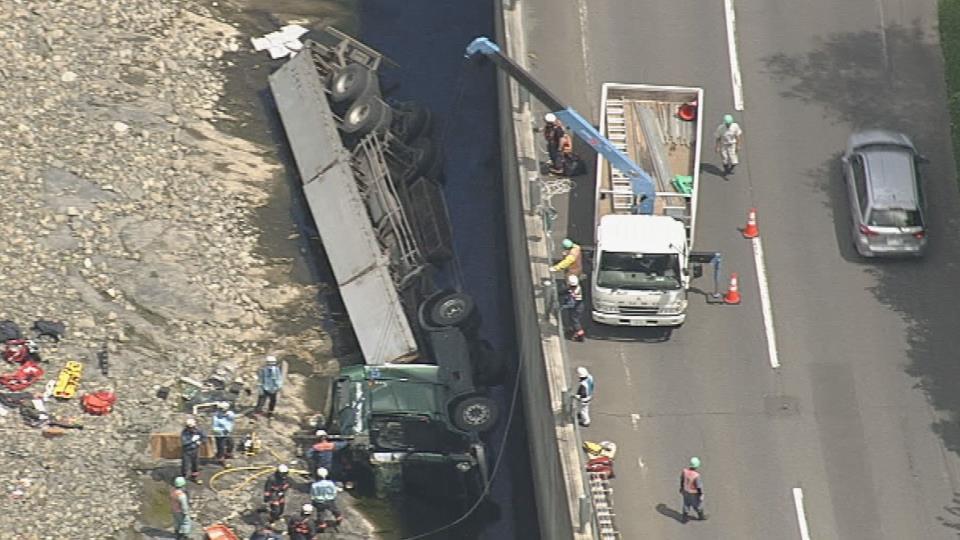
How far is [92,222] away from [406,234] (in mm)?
7689

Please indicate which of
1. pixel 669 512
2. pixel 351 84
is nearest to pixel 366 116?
pixel 351 84

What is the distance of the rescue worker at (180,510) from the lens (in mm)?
53875

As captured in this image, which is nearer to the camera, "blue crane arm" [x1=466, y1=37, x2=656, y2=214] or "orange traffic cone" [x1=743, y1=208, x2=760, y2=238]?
"blue crane arm" [x1=466, y1=37, x2=656, y2=214]

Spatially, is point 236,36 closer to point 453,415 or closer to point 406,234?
point 406,234

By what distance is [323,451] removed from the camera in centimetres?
5588

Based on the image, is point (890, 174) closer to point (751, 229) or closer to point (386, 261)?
point (751, 229)

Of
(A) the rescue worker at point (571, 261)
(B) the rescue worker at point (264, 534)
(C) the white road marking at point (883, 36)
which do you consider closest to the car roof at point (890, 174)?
(C) the white road marking at point (883, 36)

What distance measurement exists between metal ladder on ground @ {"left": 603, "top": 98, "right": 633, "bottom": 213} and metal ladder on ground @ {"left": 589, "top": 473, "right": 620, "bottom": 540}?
7.52 metres

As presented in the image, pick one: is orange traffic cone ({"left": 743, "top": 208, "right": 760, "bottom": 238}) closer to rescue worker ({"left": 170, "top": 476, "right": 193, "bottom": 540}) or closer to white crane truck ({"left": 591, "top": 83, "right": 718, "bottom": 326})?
white crane truck ({"left": 591, "top": 83, "right": 718, "bottom": 326})

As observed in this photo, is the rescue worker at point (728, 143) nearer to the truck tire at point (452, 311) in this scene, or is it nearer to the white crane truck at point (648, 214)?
the white crane truck at point (648, 214)

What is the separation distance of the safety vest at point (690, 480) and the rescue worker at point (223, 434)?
11.2m

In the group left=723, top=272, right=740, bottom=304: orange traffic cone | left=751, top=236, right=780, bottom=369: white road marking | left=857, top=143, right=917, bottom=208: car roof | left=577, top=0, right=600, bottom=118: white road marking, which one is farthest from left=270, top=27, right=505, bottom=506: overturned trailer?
left=857, top=143, right=917, bottom=208: car roof

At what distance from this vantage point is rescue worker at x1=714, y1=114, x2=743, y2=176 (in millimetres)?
57750

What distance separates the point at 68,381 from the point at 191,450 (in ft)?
13.4
